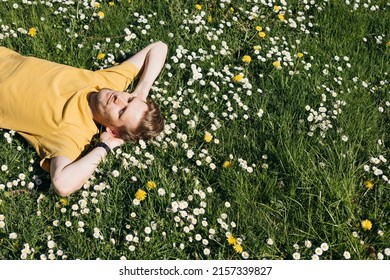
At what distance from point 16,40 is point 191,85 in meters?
1.62

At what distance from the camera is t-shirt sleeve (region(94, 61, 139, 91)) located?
4156 millimetres

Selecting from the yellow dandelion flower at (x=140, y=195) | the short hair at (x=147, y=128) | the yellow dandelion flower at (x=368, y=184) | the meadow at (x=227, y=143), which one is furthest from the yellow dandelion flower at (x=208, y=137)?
the yellow dandelion flower at (x=368, y=184)

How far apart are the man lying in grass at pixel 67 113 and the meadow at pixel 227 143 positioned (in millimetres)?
124

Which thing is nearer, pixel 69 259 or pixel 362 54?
pixel 69 259

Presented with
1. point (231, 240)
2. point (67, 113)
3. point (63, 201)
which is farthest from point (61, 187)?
point (231, 240)

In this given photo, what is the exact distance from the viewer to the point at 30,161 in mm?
3682

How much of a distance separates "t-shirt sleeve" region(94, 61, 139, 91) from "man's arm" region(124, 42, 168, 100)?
8cm

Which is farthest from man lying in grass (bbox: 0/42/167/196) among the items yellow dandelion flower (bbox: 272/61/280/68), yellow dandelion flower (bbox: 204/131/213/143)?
yellow dandelion flower (bbox: 272/61/280/68)

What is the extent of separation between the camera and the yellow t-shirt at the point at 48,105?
144 inches

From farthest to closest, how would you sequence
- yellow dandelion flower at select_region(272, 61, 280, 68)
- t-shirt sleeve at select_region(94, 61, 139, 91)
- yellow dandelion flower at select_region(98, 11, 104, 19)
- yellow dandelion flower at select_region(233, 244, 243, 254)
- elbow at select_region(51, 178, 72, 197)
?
yellow dandelion flower at select_region(98, 11, 104, 19), yellow dandelion flower at select_region(272, 61, 280, 68), t-shirt sleeve at select_region(94, 61, 139, 91), elbow at select_region(51, 178, 72, 197), yellow dandelion flower at select_region(233, 244, 243, 254)

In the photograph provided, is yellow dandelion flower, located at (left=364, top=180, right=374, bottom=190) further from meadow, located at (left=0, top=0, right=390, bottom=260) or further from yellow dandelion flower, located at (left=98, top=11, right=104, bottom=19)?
yellow dandelion flower, located at (left=98, top=11, right=104, bottom=19)

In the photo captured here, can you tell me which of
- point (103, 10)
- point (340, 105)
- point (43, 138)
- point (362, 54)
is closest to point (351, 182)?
point (340, 105)

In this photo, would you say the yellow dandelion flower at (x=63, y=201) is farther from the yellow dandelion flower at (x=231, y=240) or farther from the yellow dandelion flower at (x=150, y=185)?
the yellow dandelion flower at (x=231, y=240)
